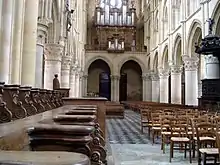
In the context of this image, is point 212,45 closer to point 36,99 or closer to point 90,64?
point 36,99

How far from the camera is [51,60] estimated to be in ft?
51.2

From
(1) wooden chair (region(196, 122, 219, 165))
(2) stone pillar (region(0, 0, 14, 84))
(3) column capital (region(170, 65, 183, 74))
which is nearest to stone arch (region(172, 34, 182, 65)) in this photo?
(3) column capital (region(170, 65, 183, 74))

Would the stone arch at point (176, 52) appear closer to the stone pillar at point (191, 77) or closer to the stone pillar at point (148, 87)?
the stone pillar at point (191, 77)

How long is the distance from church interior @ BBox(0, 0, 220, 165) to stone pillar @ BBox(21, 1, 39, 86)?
31 millimetres

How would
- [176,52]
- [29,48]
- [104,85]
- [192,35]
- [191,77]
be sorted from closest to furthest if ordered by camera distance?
1. [29,48]
2. [192,35]
3. [191,77]
4. [176,52]
5. [104,85]

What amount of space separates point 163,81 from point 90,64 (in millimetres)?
10012

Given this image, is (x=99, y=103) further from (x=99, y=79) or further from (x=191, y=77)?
(x=99, y=79)

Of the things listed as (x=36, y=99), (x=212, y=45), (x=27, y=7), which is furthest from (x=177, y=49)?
(x=36, y=99)

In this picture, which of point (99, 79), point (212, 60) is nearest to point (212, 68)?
point (212, 60)

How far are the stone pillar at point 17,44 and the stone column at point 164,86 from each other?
21835mm

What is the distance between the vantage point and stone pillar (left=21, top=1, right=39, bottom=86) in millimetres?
9250

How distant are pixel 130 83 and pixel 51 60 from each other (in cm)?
2290

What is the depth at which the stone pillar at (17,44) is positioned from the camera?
27.7 ft

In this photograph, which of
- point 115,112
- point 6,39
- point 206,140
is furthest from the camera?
point 115,112
